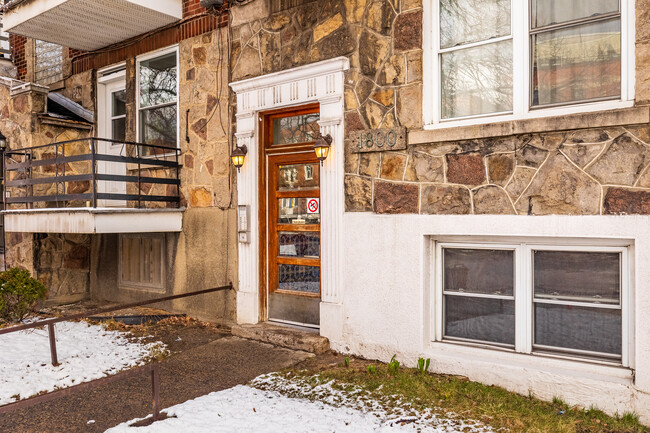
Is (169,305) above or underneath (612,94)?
underneath

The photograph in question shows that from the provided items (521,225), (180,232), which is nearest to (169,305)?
(180,232)

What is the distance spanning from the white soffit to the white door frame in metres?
1.80

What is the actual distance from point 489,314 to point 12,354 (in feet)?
16.9

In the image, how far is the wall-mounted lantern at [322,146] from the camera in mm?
5586

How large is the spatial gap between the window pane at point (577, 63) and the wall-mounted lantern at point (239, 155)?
11.3 feet

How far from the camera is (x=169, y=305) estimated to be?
7.61 metres

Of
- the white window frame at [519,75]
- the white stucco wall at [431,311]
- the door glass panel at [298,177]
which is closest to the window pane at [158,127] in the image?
the door glass panel at [298,177]

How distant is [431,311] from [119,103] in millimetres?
6647

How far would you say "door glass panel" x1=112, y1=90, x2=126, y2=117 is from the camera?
28.8 feet

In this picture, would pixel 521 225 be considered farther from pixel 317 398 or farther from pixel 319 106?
pixel 319 106

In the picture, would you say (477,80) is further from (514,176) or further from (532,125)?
(514,176)

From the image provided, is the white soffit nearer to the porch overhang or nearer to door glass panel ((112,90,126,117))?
door glass panel ((112,90,126,117))

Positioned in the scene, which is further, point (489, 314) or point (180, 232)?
point (180, 232)

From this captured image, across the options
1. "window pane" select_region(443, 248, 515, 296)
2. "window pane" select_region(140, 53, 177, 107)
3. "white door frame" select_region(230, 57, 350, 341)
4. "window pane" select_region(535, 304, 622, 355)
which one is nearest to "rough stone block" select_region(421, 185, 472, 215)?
"window pane" select_region(443, 248, 515, 296)
